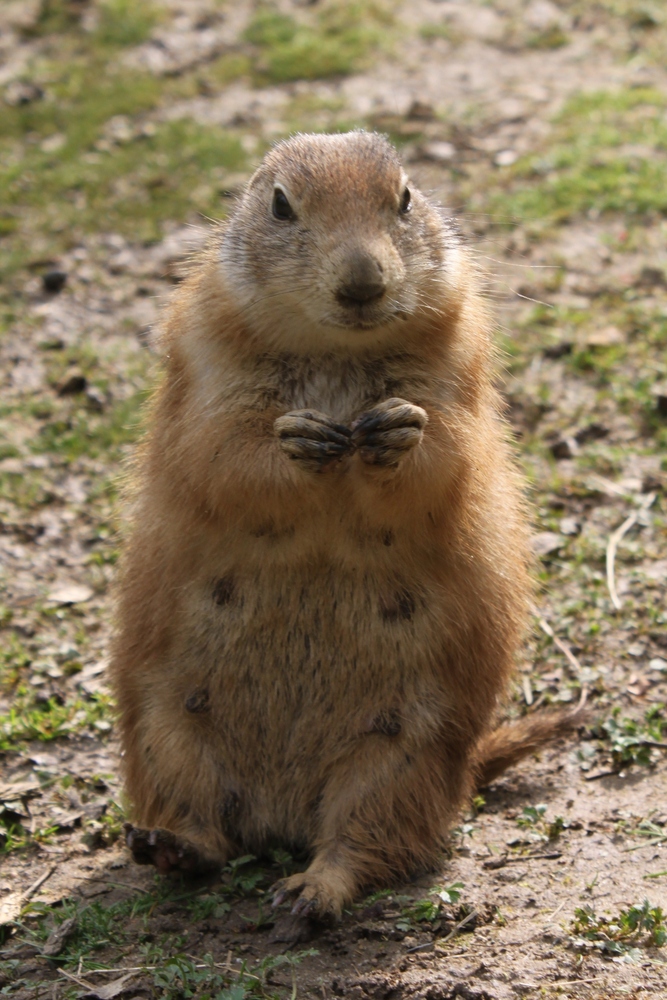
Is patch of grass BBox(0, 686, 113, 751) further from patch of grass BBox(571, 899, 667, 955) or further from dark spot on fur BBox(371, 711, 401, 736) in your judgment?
patch of grass BBox(571, 899, 667, 955)

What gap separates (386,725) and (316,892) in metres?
0.60

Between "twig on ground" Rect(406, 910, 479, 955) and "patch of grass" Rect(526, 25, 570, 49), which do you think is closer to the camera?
"twig on ground" Rect(406, 910, 479, 955)

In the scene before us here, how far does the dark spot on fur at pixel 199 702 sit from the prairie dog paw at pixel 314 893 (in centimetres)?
65

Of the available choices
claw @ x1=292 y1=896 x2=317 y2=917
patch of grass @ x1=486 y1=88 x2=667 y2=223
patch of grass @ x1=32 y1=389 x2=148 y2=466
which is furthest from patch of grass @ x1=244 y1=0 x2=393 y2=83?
claw @ x1=292 y1=896 x2=317 y2=917

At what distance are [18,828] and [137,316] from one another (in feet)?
13.3

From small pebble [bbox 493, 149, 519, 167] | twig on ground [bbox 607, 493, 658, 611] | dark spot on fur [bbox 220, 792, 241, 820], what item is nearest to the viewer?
dark spot on fur [bbox 220, 792, 241, 820]

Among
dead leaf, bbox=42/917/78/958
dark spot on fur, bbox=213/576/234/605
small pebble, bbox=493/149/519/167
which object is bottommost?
dead leaf, bbox=42/917/78/958

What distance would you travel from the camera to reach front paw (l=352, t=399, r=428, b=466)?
152 inches

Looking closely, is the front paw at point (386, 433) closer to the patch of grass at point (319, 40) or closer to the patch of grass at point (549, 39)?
the patch of grass at point (319, 40)

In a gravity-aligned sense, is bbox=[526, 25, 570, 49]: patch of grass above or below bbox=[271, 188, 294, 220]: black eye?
above

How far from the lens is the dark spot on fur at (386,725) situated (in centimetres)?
414

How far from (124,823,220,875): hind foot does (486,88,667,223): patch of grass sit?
5343mm

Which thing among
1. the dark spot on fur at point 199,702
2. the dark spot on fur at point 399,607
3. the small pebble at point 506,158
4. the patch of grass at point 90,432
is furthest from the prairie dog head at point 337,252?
the small pebble at point 506,158

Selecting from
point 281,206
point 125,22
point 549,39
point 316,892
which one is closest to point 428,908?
point 316,892
